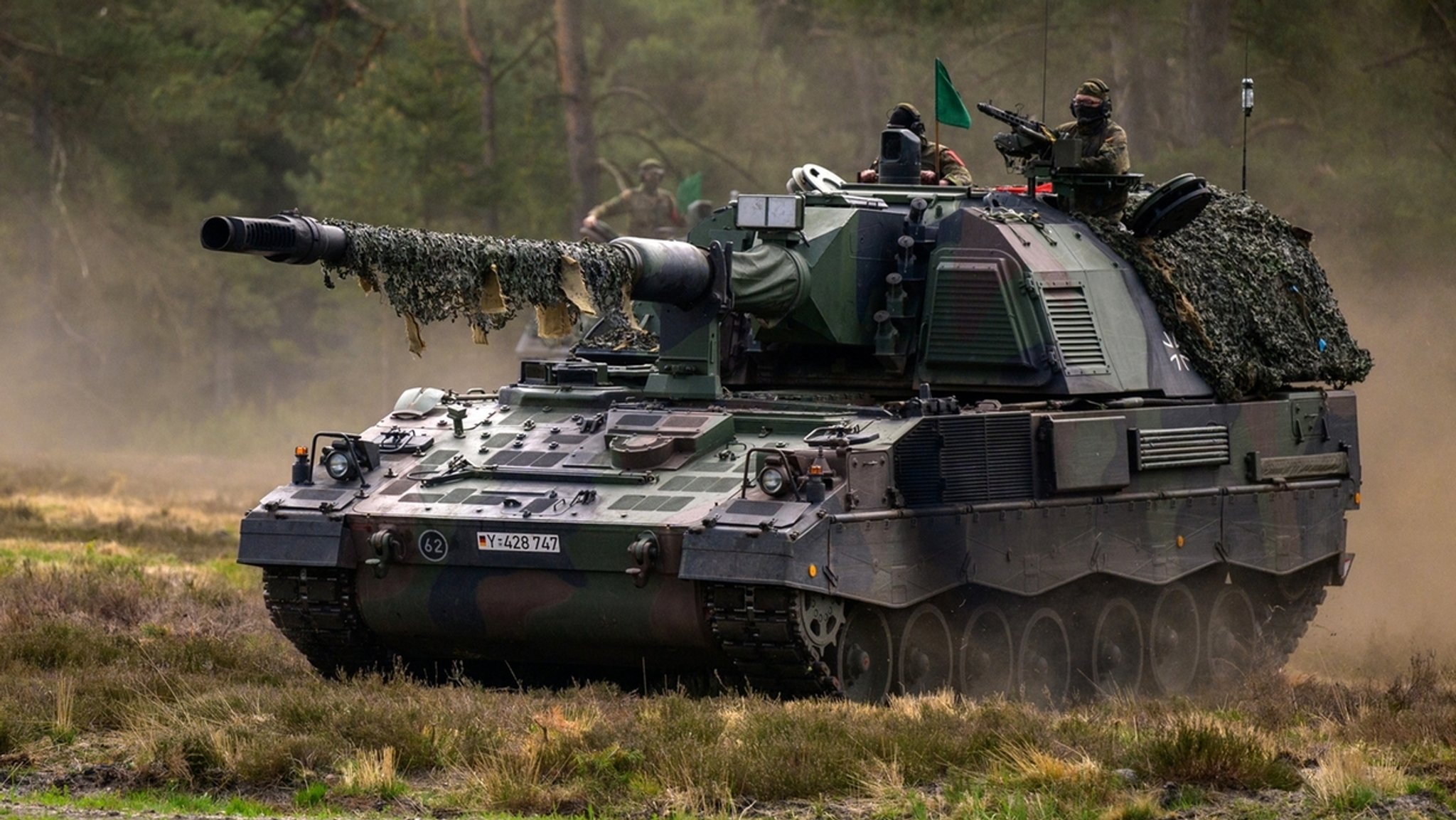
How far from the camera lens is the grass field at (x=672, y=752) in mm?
9867

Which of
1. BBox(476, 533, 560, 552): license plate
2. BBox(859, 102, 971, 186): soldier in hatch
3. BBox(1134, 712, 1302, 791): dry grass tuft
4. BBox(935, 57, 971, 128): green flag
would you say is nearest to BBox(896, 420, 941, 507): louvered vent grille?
BBox(476, 533, 560, 552): license plate

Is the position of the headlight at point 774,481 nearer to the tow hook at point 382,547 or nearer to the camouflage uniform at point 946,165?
the tow hook at point 382,547

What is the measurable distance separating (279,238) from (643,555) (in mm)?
2507

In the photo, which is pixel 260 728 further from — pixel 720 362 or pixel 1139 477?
pixel 1139 477

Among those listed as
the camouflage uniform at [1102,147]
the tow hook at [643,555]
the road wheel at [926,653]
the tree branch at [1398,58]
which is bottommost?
the road wheel at [926,653]

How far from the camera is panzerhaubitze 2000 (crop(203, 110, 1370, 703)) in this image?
1228cm

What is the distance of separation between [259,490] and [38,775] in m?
21.5

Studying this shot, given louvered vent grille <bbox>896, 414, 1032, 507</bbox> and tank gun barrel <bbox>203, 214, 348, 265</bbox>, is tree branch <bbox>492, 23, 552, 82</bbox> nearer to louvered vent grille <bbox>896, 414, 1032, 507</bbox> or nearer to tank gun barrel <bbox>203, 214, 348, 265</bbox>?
louvered vent grille <bbox>896, 414, 1032, 507</bbox>

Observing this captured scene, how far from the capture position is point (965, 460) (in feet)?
42.9

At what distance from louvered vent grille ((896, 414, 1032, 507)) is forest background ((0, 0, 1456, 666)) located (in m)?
6.77

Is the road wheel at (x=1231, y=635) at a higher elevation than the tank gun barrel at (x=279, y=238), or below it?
below

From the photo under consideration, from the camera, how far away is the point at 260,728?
11.0 metres

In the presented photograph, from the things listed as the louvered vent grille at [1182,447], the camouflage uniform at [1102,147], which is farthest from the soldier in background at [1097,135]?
the louvered vent grille at [1182,447]

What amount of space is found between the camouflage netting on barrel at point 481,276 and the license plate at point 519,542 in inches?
42.5
